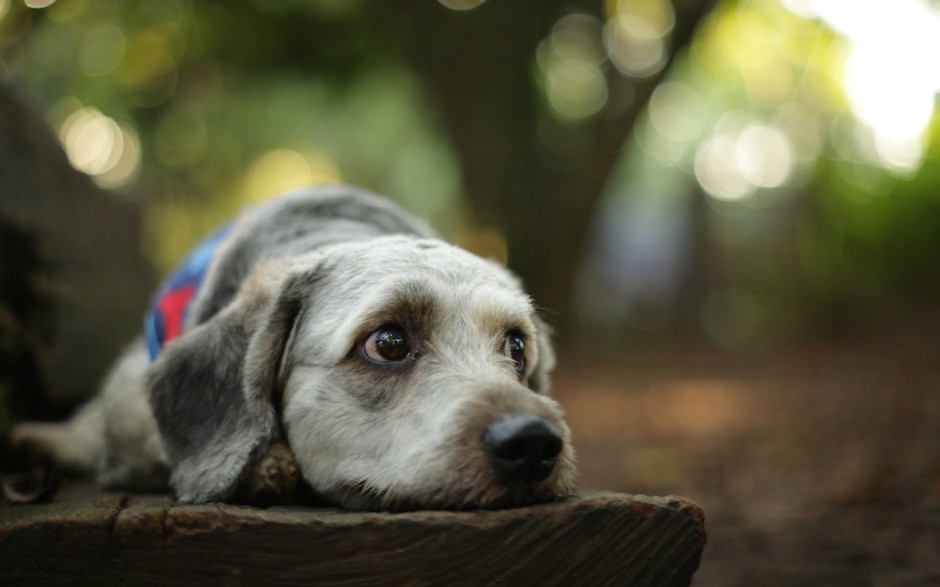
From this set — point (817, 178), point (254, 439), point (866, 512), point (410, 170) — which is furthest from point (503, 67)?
point (410, 170)

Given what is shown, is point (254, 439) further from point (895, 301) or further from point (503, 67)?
point (895, 301)

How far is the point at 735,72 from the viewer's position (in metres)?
24.2

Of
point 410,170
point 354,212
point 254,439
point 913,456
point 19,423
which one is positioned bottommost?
point 19,423

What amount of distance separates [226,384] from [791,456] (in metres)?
4.76

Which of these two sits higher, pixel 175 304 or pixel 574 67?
pixel 574 67

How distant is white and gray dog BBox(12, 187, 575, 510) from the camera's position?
8.48 feet

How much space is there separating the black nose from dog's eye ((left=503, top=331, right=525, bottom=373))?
88cm

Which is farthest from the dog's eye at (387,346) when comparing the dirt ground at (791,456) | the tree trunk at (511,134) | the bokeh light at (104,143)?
the bokeh light at (104,143)

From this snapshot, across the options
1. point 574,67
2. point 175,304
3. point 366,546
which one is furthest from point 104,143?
point 366,546

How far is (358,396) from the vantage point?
3.02m

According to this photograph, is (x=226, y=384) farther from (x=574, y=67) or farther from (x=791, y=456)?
(x=574, y=67)

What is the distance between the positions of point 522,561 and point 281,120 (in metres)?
20.2

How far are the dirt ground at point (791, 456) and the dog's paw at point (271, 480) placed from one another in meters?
2.04

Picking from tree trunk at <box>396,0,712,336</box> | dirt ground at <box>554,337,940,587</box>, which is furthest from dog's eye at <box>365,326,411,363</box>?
tree trunk at <box>396,0,712,336</box>
